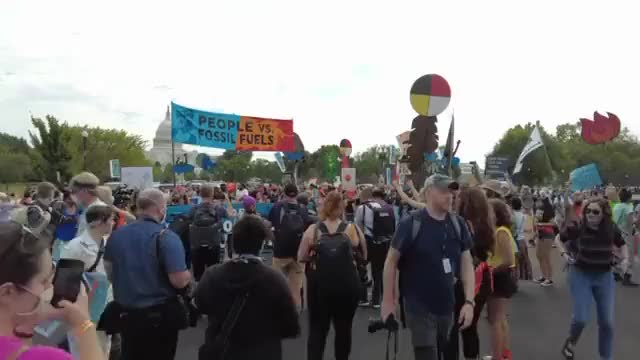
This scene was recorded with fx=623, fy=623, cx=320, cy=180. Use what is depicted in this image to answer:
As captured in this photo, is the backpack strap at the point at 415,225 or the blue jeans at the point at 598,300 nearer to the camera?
the backpack strap at the point at 415,225

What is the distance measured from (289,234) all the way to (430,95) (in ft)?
8.94

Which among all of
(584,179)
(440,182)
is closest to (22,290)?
(440,182)

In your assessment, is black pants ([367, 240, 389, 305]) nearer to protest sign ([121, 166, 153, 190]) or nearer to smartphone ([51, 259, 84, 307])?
smartphone ([51, 259, 84, 307])

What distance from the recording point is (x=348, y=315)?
5922 mm

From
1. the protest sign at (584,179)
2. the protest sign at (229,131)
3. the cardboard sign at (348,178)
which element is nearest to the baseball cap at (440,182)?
the protest sign at (584,179)

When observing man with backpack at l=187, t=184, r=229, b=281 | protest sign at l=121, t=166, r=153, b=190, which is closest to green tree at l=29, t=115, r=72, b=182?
protest sign at l=121, t=166, r=153, b=190

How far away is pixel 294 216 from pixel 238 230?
4963 millimetres

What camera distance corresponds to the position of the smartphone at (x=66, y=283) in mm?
2040

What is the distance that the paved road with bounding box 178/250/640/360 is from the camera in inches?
277

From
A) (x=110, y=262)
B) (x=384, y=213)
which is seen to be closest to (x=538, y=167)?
(x=384, y=213)

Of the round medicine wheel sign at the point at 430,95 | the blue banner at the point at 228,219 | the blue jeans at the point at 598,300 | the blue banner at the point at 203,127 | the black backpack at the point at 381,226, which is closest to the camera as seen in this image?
the blue jeans at the point at 598,300

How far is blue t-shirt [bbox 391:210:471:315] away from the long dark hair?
45.0 inches

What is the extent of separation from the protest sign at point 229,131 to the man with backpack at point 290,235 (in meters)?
6.75

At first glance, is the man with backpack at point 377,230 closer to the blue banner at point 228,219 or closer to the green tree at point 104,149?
the blue banner at point 228,219
